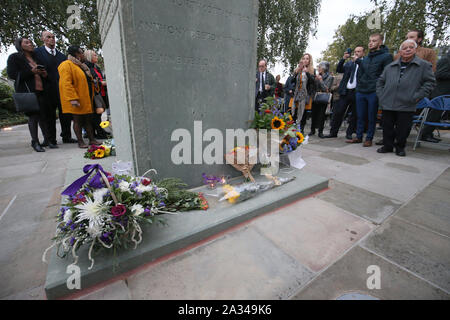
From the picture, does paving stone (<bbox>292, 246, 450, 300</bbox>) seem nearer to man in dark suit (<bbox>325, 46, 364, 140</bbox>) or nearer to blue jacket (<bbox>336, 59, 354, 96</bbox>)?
man in dark suit (<bbox>325, 46, 364, 140</bbox>)

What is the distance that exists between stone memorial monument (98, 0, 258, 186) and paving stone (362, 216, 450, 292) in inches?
69.4

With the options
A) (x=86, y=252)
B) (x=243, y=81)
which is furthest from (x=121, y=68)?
(x=86, y=252)

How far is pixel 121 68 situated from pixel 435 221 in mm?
3365

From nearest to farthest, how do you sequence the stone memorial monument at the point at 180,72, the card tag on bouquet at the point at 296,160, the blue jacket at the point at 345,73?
the stone memorial monument at the point at 180,72 → the card tag on bouquet at the point at 296,160 → the blue jacket at the point at 345,73

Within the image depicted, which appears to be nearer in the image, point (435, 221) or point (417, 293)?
point (417, 293)

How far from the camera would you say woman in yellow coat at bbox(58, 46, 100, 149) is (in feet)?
12.6

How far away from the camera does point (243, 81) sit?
2.66m

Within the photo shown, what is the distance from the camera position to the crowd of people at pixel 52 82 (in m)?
3.95

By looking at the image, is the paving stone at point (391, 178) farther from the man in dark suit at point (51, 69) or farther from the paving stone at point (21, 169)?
the man in dark suit at point (51, 69)

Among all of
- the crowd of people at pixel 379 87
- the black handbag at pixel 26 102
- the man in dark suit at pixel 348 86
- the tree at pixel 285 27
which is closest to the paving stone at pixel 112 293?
the crowd of people at pixel 379 87

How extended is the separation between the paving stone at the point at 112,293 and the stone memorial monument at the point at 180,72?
1080mm

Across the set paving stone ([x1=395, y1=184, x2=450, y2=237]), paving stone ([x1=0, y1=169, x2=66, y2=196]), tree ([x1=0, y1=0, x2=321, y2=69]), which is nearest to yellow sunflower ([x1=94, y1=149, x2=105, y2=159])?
paving stone ([x1=0, y1=169, x2=66, y2=196])

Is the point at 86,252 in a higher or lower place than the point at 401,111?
lower

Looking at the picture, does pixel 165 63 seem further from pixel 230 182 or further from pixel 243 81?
pixel 230 182
